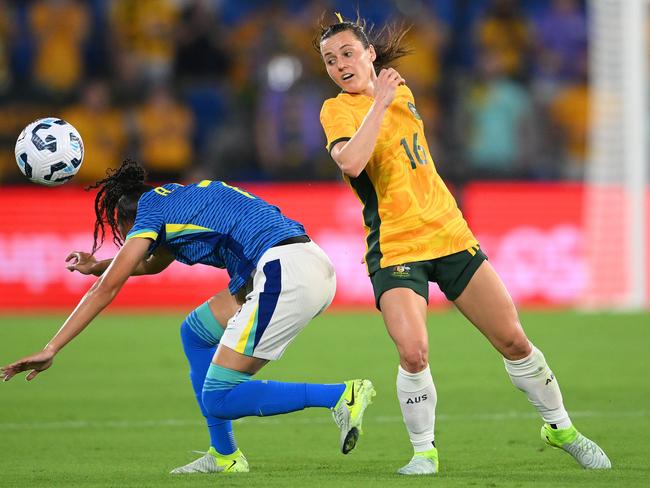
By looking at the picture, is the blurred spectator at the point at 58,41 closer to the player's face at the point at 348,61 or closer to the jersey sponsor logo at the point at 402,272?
the player's face at the point at 348,61

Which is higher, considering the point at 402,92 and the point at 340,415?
the point at 402,92

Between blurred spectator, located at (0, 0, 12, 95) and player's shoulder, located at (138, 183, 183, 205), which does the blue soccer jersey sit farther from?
blurred spectator, located at (0, 0, 12, 95)

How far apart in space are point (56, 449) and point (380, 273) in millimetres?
2521

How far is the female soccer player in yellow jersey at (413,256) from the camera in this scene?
619 cm

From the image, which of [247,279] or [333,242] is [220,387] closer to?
[247,279]

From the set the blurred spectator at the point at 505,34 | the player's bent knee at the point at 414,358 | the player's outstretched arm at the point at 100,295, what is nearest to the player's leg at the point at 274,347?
the player's bent knee at the point at 414,358

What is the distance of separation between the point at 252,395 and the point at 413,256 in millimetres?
1086

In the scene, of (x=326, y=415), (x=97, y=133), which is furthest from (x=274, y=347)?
(x=97, y=133)

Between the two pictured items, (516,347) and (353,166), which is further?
(516,347)

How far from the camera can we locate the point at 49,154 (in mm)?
6617

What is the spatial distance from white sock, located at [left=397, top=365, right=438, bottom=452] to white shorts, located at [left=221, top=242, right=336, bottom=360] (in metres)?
Answer: 0.61

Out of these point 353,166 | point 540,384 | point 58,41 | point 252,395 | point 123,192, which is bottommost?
point 540,384

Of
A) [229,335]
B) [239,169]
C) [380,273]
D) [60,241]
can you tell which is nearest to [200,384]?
[229,335]

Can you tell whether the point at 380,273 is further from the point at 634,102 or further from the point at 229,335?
the point at 634,102
